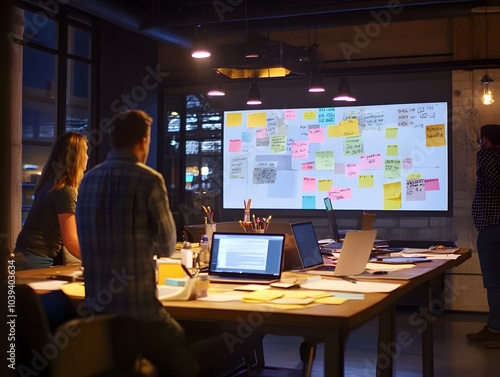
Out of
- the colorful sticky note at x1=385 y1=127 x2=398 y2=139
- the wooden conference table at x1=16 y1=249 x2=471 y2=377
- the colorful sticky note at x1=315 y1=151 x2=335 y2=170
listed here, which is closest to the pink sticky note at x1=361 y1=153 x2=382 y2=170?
the colorful sticky note at x1=385 y1=127 x2=398 y2=139

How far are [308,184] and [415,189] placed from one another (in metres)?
1.22

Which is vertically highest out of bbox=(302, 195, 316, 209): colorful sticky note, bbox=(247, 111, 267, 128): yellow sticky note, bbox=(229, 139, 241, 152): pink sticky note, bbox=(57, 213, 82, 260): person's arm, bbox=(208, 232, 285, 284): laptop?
bbox=(247, 111, 267, 128): yellow sticky note

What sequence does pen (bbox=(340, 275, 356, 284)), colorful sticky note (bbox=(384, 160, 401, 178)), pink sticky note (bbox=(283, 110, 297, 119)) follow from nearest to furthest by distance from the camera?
1. pen (bbox=(340, 275, 356, 284))
2. colorful sticky note (bbox=(384, 160, 401, 178))
3. pink sticky note (bbox=(283, 110, 297, 119))

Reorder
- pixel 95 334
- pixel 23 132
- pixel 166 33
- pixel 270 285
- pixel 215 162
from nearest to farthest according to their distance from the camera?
pixel 95 334, pixel 270 285, pixel 23 132, pixel 166 33, pixel 215 162

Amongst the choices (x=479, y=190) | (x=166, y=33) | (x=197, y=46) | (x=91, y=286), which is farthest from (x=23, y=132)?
(x=91, y=286)

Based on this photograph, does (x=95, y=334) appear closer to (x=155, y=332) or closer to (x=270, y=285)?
(x=155, y=332)

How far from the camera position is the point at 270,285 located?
10.4 feet

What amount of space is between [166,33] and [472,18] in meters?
3.29

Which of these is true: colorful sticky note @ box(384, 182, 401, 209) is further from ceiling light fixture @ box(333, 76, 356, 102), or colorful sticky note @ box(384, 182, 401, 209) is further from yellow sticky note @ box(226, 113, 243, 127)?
yellow sticky note @ box(226, 113, 243, 127)

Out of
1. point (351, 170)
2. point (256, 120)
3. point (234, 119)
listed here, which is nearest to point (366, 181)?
point (351, 170)

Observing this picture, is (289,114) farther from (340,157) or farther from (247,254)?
(247,254)

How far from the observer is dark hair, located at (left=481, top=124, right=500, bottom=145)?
5.75 meters

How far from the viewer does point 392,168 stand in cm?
787

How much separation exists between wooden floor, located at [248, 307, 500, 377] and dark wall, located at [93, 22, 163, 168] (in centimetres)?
340
